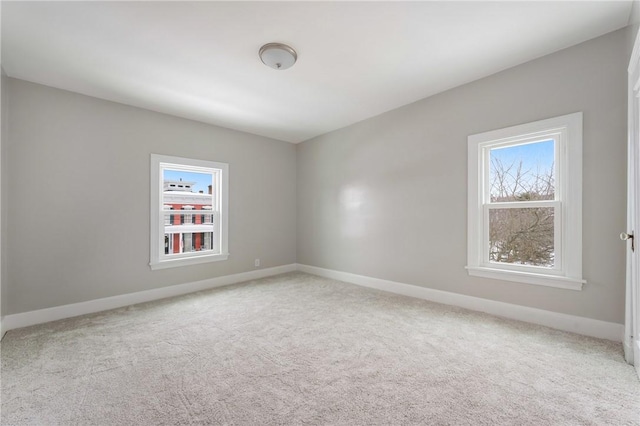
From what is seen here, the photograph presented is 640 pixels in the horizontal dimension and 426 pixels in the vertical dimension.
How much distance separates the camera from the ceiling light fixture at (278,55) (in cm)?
232

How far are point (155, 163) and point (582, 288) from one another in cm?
486

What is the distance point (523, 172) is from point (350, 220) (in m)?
2.33

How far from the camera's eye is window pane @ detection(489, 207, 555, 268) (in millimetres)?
2609

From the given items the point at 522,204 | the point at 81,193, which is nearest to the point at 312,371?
the point at 522,204

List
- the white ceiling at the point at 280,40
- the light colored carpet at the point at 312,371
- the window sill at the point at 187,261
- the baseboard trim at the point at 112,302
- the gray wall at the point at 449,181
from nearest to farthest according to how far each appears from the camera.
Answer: the light colored carpet at the point at 312,371, the white ceiling at the point at 280,40, the gray wall at the point at 449,181, the baseboard trim at the point at 112,302, the window sill at the point at 187,261

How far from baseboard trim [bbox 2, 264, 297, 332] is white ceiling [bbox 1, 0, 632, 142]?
242cm

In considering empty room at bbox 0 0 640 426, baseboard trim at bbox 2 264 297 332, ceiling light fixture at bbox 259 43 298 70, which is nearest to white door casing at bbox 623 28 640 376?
empty room at bbox 0 0 640 426

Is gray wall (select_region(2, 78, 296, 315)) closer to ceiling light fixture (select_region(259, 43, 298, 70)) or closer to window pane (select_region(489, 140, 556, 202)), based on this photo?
ceiling light fixture (select_region(259, 43, 298, 70))

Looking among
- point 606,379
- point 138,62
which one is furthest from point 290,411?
point 138,62

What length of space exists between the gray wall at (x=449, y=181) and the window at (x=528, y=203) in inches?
A: 3.0

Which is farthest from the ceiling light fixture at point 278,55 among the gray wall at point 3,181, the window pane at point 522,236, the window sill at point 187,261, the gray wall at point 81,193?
the window sill at point 187,261

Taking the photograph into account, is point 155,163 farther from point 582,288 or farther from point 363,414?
point 582,288

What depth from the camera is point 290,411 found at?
1.48m

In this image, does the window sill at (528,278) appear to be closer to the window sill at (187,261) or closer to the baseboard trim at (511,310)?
the baseboard trim at (511,310)
